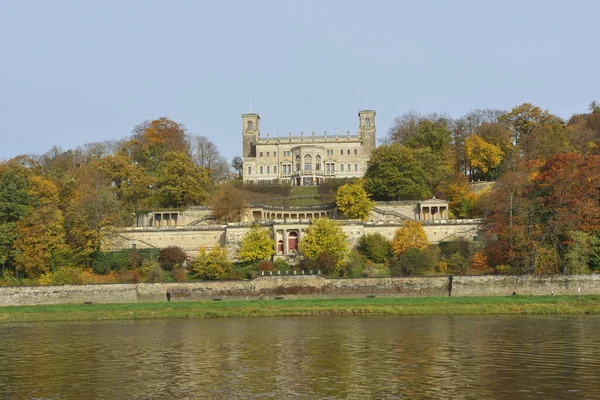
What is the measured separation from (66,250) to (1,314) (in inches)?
549

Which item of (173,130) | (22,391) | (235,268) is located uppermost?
(173,130)

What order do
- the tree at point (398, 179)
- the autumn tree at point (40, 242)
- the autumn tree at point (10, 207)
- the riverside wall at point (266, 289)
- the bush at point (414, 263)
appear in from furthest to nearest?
the tree at point (398, 179) → the autumn tree at point (10, 207) → the autumn tree at point (40, 242) → the bush at point (414, 263) → the riverside wall at point (266, 289)

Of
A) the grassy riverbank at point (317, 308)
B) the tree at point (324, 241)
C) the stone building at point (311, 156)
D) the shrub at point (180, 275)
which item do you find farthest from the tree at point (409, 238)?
the stone building at point (311, 156)

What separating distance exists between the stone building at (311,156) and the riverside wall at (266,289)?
151 ft

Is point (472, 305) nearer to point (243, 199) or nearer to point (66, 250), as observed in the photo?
point (66, 250)

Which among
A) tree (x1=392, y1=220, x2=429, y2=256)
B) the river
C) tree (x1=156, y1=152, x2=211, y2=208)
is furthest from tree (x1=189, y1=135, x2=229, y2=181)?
the river

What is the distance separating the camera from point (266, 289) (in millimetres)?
49938

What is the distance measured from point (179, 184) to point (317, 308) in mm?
32608

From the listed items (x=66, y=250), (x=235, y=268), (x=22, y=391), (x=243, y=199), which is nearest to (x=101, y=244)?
(x=66, y=250)

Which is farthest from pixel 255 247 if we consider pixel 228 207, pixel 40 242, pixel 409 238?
pixel 40 242

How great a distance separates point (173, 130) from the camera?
9062 cm

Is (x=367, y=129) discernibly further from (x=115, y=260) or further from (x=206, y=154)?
(x=115, y=260)

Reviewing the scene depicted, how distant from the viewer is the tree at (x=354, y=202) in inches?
2665

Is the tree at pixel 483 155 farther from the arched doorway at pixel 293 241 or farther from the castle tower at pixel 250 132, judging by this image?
the castle tower at pixel 250 132
